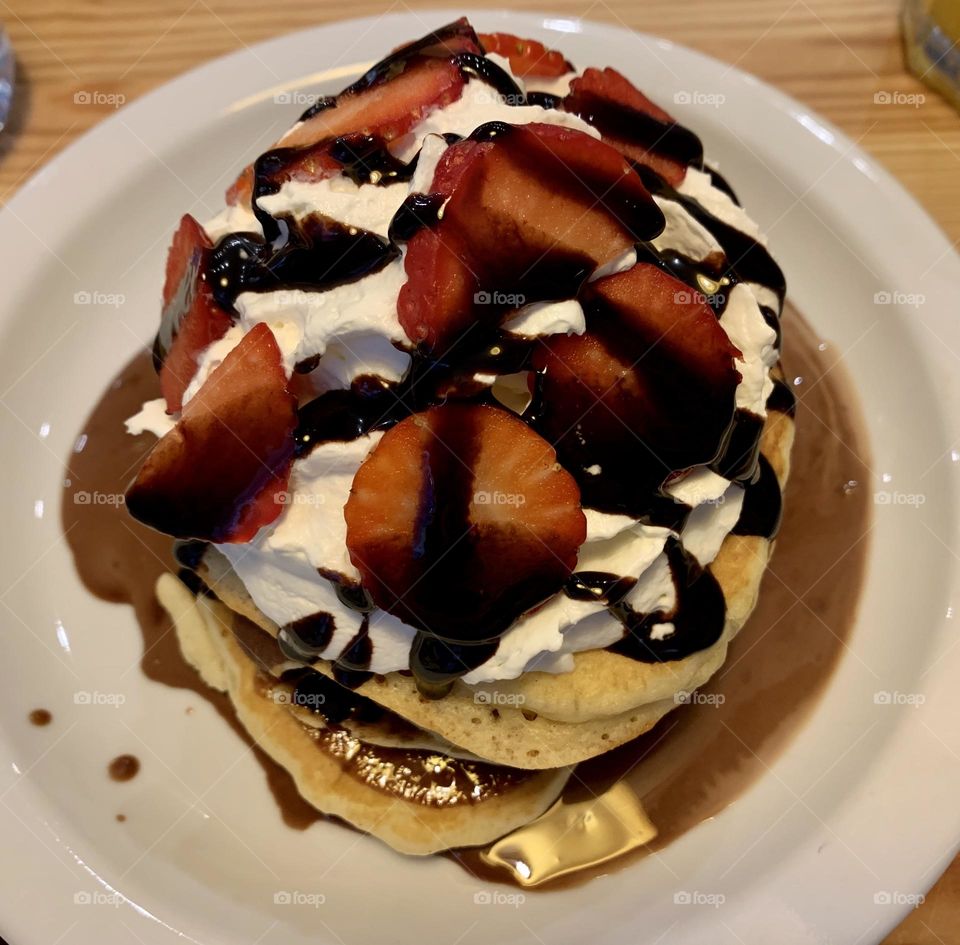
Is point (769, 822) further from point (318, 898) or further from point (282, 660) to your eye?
point (282, 660)
